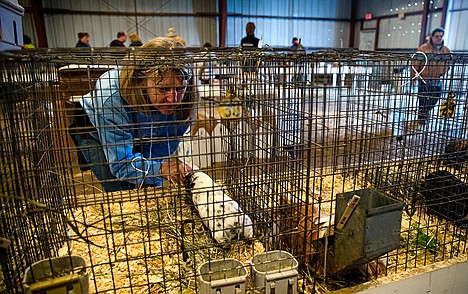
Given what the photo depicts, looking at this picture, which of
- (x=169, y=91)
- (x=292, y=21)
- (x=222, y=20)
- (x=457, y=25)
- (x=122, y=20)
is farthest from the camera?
(x=292, y=21)

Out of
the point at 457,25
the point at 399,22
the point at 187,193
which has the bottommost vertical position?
the point at 187,193

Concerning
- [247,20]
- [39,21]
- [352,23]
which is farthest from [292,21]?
[39,21]

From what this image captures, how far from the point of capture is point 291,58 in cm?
156

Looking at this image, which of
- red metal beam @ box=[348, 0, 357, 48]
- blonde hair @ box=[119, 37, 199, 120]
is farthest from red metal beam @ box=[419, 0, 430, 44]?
blonde hair @ box=[119, 37, 199, 120]

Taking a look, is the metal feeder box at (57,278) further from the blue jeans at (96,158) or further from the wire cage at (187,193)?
the blue jeans at (96,158)

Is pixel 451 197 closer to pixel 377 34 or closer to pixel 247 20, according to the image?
pixel 247 20

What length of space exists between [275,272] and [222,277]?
0.68 ft

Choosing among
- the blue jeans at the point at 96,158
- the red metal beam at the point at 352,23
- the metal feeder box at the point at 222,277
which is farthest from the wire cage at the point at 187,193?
the red metal beam at the point at 352,23

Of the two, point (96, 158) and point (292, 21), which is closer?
point (96, 158)

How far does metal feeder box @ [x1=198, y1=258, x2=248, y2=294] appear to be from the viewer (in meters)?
1.34

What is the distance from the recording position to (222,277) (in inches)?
56.1

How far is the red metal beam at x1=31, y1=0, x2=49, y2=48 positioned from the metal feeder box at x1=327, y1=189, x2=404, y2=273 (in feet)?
34.1

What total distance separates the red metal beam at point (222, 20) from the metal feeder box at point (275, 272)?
10169mm

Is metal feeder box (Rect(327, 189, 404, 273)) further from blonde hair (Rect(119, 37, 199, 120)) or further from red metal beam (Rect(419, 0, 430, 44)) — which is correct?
red metal beam (Rect(419, 0, 430, 44))
